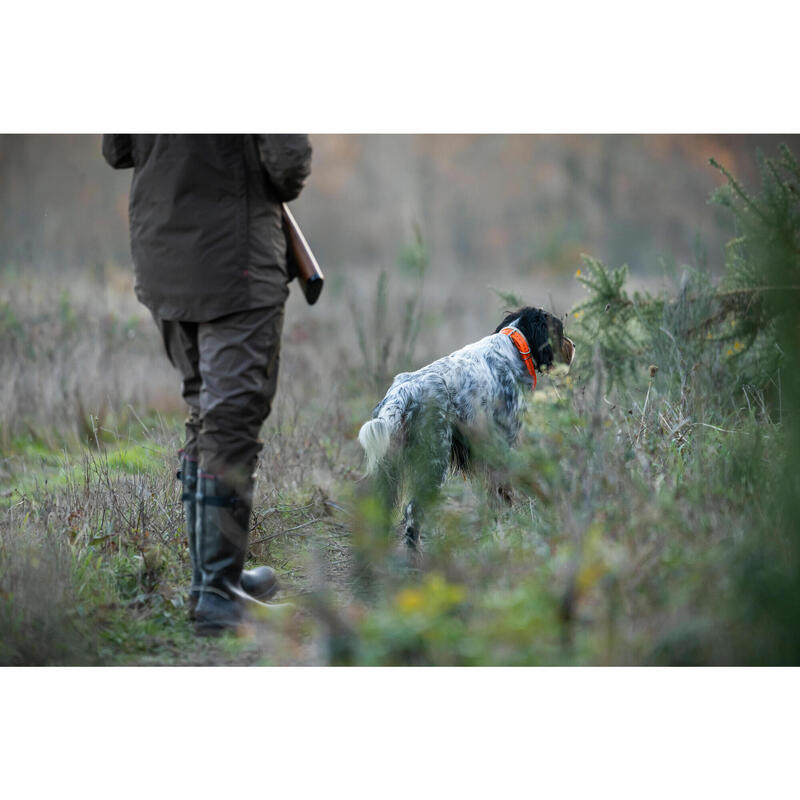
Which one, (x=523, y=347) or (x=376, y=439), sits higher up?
(x=523, y=347)

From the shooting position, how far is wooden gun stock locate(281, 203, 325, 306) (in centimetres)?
342

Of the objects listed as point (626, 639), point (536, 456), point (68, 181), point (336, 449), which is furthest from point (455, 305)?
point (626, 639)

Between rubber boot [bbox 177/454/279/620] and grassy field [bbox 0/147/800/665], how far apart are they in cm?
12

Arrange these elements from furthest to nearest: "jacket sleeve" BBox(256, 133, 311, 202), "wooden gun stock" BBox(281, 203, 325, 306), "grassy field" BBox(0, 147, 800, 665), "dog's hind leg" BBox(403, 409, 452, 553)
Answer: "dog's hind leg" BBox(403, 409, 452, 553) < "wooden gun stock" BBox(281, 203, 325, 306) < "jacket sleeve" BBox(256, 133, 311, 202) < "grassy field" BBox(0, 147, 800, 665)

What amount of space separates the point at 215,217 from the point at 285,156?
33 centimetres

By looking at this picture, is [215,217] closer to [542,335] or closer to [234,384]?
[234,384]

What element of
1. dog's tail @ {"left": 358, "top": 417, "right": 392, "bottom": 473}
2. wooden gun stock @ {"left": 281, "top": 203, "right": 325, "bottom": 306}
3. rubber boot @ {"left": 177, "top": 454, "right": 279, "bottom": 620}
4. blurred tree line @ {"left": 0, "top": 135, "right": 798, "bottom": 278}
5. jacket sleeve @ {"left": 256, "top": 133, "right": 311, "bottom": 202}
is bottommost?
rubber boot @ {"left": 177, "top": 454, "right": 279, "bottom": 620}

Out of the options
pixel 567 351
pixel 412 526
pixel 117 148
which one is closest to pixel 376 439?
pixel 412 526

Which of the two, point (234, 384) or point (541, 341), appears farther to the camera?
point (541, 341)

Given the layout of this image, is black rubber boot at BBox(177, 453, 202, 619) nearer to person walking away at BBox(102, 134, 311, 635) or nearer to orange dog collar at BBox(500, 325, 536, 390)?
person walking away at BBox(102, 134, 311, 635)

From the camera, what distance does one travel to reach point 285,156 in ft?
10.3

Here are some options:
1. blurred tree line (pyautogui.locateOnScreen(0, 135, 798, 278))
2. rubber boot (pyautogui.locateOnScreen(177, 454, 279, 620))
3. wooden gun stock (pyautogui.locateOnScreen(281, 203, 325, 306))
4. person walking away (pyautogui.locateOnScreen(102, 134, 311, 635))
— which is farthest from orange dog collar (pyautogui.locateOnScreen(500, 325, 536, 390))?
blurred tree line (pyautogui.locateOnScreen(0, 135, 798, 278))

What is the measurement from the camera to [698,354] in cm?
513

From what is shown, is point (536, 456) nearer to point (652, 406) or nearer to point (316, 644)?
point (316, 644)
